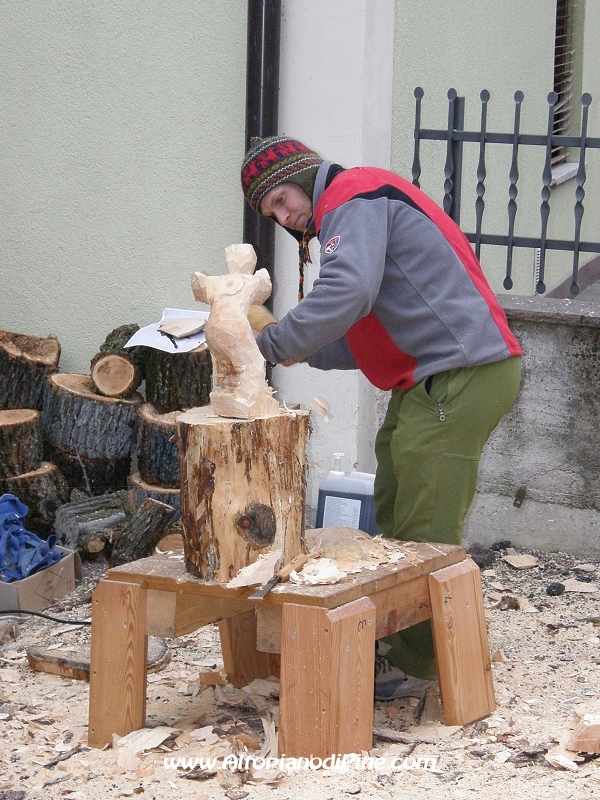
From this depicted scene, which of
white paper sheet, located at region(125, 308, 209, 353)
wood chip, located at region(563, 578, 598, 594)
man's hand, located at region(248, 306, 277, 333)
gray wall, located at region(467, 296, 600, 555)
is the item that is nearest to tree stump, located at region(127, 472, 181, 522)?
white paper sheet, located at region(125, 308, 209, 353)

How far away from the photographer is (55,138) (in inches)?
230

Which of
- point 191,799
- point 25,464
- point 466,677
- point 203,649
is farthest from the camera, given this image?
point 25,464

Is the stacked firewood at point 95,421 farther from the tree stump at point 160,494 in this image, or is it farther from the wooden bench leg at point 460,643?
the wooden bench leg at point 460,643

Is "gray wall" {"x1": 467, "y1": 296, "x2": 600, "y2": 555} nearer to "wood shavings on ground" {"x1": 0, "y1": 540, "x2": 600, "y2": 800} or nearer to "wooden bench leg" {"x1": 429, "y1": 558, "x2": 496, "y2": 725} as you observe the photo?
"wood shavings on ground" {"x1": 0, "y1": 540, "x2": 600, "y2": 800}

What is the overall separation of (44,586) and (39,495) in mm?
715

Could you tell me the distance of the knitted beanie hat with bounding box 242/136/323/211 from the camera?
3309mm

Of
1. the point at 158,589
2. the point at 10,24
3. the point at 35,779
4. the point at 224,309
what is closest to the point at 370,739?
the point at 158,589

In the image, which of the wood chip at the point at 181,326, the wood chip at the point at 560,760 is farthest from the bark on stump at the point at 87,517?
the wood chip at the point at 560,760

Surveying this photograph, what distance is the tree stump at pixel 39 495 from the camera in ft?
17.1

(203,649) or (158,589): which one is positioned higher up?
(158,589)

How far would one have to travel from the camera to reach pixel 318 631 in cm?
281

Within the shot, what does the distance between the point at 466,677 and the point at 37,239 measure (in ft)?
12.6

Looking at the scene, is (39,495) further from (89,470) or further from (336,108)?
(336,108)

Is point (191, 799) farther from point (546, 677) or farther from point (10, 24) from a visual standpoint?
point (10, 24)
